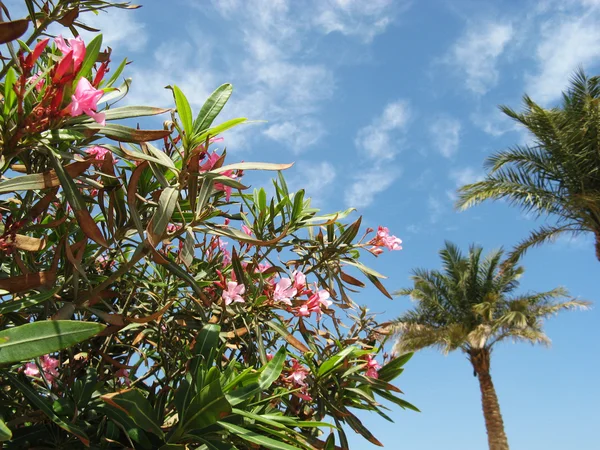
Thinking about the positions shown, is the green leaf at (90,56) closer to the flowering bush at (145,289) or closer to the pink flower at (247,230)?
the flowering bush at (145,289)

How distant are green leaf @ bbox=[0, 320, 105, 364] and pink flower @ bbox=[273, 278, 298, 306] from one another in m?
0.90

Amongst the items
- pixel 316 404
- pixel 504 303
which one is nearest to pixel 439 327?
pixel 504 303

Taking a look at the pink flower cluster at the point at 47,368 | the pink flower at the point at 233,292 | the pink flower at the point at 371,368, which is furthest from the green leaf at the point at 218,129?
the pink flower at the point at 371,368

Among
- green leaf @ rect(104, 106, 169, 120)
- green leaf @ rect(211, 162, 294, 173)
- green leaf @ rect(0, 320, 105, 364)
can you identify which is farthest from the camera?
green leaf @ rect(211, 162, 294, 173)

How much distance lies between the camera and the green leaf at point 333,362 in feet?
6.88

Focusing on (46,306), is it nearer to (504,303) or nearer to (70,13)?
(70,13)

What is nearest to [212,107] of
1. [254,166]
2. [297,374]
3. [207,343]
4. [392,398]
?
[254,166]

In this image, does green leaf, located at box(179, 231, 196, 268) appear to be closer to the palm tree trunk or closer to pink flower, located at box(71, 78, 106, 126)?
pink flower, located at box(71, 78, 106, 126)

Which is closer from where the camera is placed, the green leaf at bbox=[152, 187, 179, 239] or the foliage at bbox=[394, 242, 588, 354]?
the green leaf at bbox=[152, 187, 179, 239]

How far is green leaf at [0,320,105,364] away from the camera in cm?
120

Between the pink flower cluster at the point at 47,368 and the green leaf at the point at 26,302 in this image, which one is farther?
the pink flower cluster at the point at 47,368

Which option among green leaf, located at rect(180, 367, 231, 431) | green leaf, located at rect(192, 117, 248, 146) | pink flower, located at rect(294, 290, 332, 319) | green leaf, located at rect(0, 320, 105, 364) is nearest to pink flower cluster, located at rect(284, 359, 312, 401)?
pink flower, located at rect(294, 290, 332, 319)

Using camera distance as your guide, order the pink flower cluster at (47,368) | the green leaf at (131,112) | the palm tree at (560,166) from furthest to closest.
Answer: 1. the palm tree at (560,166)
2. the pink flower cluster at (47,368)
3. the green leaf at (131,112)

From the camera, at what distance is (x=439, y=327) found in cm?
1738
